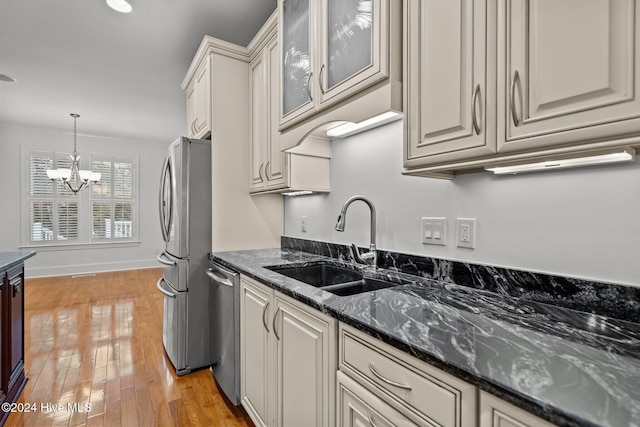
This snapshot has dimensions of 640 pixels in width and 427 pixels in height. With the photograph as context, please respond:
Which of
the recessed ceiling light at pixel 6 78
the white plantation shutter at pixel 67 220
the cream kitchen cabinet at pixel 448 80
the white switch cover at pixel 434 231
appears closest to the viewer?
the cream kitchen cabinet at pixel 448 80

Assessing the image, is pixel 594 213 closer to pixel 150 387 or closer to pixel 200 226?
pixel 200 226

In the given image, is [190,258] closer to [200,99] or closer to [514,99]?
[200,99]

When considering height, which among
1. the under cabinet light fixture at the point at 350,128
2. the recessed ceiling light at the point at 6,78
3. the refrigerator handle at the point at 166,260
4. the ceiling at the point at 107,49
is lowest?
the refrigerator handle at the point at 166,260

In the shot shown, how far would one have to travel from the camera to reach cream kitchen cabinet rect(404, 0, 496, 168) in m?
0.95

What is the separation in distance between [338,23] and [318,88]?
289mm

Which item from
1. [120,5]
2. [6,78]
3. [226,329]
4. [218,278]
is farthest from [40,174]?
[226,329]

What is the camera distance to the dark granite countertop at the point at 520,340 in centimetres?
55

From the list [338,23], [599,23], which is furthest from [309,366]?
[338,23]

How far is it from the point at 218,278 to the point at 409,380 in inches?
62.1

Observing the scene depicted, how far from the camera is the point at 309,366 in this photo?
1184 mm

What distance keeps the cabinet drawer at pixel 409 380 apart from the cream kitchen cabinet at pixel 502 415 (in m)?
0.02

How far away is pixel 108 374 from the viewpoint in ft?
7.62

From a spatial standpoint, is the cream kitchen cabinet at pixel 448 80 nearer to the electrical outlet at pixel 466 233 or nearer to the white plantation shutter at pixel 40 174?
the electrical outlet at pixel 466 233

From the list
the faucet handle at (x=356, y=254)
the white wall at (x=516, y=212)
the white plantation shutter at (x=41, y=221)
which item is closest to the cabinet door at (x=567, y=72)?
the white wall at (x=516, y=212)
